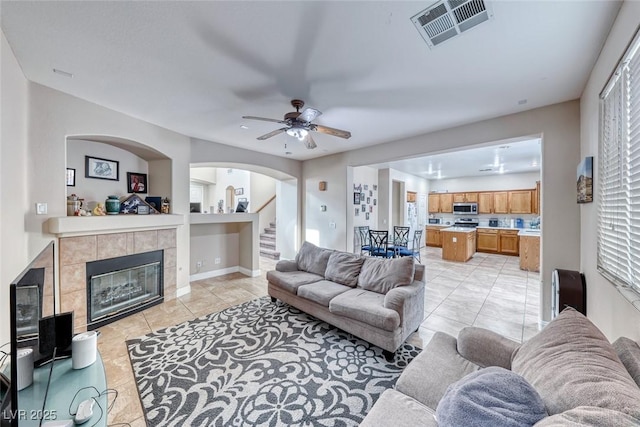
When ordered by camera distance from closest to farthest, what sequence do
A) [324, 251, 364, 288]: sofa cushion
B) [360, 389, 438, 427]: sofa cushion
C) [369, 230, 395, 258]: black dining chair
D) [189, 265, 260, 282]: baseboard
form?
1. [360, 389, 438, 427]: sofa cushion
2. [324, 251, 364, 288]: sofa cushion
3. [189, 265, 260, 282]: baseboard
4. [369, 230, 395, 258]: black dining chair

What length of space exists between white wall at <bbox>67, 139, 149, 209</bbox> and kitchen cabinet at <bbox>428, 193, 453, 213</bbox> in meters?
9.20

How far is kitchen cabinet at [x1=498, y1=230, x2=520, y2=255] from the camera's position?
295 inches

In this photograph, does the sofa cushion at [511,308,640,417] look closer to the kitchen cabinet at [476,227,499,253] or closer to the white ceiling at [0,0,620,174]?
the white ceiling at [0,0,620,174]

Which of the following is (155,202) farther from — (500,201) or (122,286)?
(500,201)

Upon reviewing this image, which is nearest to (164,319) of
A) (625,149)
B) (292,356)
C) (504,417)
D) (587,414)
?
(292,356)

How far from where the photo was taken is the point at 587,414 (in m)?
0.69

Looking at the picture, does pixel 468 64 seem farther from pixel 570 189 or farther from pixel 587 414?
pixel 587 414

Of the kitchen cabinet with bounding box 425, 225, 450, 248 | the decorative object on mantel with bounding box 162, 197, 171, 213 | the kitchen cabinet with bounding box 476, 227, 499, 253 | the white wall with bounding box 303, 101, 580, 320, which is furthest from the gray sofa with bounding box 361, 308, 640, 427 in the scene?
the kitchen cabinet with bounding box 425, 225, 450, 248

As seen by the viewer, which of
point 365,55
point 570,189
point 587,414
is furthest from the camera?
point 570,189

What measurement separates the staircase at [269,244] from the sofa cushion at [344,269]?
150 inches

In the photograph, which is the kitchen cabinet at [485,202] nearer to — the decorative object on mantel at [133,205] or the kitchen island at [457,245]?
the kitchen island at [457,245]

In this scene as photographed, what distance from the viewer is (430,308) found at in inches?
143

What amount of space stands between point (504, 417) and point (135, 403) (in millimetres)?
2424

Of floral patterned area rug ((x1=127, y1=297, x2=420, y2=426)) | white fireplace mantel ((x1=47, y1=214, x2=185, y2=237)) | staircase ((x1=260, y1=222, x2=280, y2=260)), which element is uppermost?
white fireplace mantel ((x1=47, y1=214, x2=185, y2=237))
